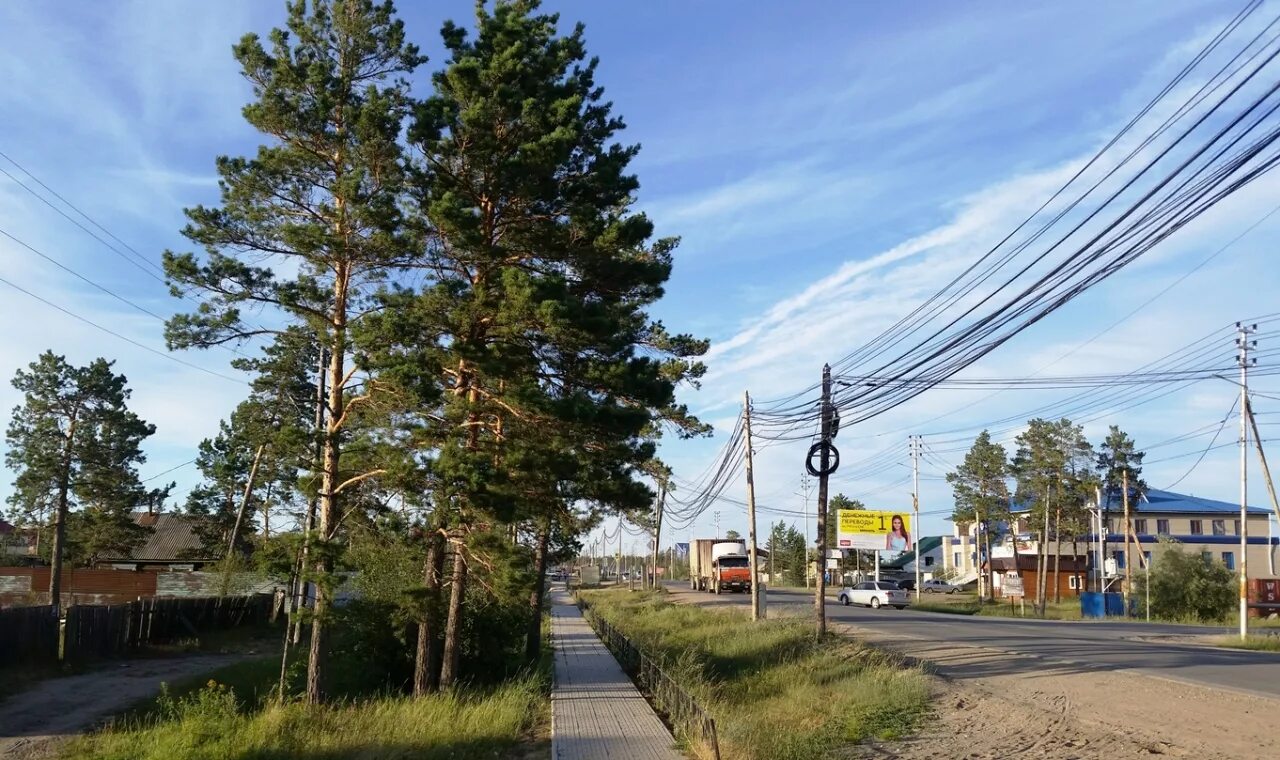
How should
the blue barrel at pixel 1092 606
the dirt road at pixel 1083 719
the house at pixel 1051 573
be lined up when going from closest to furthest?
the dirt road at pixel 1083 719 → the blue barrel at pixel 1092 606 → the house at pixel 1051 573

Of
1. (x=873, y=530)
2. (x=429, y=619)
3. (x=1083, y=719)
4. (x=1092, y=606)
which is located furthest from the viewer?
(x=873, y=530)

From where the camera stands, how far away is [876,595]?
50844 millimetres

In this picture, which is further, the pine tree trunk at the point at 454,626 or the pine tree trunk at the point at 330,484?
the pine tree trunk at the point at 454,626

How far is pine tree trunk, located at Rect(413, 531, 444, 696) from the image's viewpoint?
1691 cm

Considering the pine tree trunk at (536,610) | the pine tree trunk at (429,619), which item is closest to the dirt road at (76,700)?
the pine tree trunk at (429,619)

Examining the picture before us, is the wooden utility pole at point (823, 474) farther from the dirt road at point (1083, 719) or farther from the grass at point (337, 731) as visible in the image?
the grass at point (337, 731)

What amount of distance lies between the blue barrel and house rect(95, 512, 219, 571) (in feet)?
152

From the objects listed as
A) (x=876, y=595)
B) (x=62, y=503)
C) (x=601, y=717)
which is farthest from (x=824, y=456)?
(x=62, y=503)

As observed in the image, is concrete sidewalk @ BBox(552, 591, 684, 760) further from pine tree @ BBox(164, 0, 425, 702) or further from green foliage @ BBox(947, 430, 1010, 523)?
green foliage @ BBox(947, 430, 1010, 523)

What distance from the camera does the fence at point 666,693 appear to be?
446 inches

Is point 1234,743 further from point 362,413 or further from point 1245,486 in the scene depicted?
point 1245,486

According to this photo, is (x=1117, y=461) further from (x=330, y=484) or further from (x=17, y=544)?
(x=17, y=544)

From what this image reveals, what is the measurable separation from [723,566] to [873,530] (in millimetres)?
Result: 16739

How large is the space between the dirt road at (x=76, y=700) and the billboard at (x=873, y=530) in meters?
51.7
